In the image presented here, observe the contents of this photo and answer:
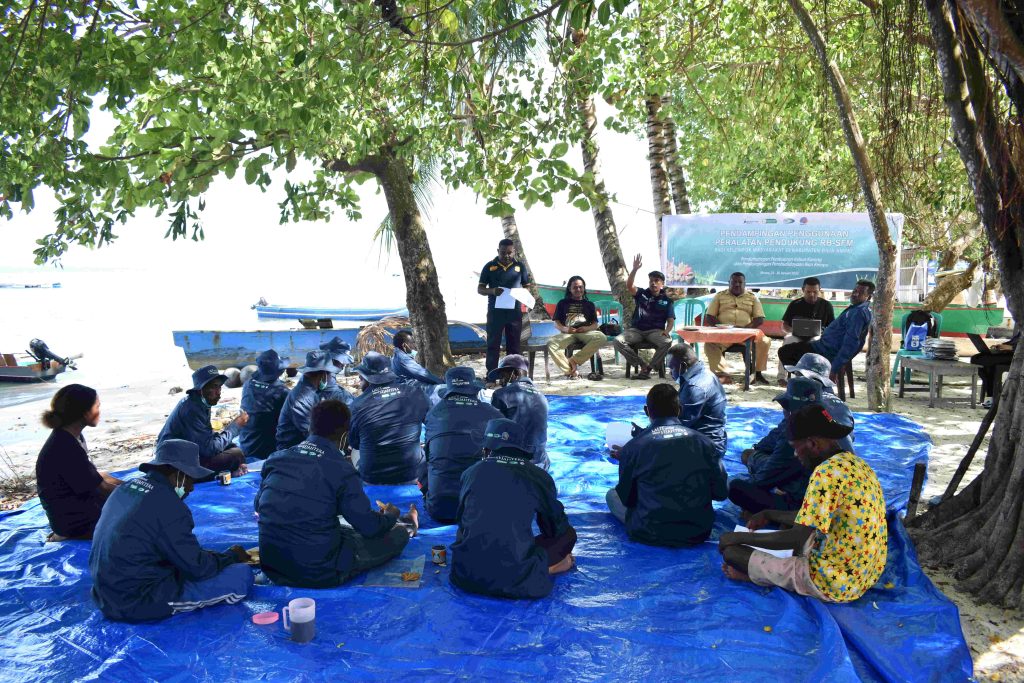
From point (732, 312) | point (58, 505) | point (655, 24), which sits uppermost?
point (655, 24)

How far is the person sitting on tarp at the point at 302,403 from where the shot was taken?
629 cm

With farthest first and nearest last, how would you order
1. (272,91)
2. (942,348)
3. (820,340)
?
(820,340)
(942,348)
(272,91)

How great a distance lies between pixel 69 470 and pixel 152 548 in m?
1.36

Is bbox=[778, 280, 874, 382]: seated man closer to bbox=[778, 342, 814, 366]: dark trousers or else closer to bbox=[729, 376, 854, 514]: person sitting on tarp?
bbox=[778, 342, 814, 366]: dark trousers

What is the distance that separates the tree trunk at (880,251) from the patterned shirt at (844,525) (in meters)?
5.03

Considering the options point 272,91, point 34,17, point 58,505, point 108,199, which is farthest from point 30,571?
point 34,17

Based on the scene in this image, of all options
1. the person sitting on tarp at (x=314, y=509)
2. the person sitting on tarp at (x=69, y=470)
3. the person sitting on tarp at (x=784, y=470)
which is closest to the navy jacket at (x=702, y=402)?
the person sitting on tarp at (x=784, y=470)

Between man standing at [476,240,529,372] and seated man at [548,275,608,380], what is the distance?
845 mm

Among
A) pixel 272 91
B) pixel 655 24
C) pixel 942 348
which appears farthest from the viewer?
pixel 655 24

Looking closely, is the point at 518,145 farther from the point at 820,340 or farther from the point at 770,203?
the point at 770,203

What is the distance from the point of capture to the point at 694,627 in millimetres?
3834

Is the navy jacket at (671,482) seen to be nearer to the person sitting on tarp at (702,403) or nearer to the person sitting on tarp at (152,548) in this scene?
the person sitting on tarp at (702,403)

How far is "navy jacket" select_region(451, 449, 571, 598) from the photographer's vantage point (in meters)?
3.99

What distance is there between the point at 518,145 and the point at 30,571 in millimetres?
4251
